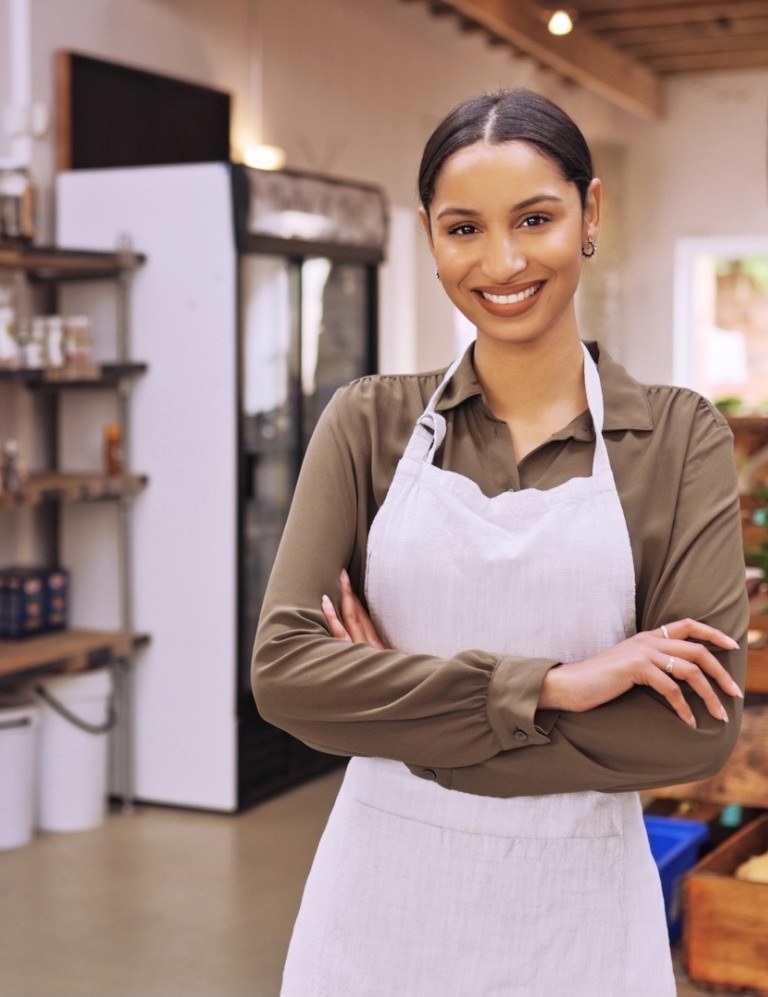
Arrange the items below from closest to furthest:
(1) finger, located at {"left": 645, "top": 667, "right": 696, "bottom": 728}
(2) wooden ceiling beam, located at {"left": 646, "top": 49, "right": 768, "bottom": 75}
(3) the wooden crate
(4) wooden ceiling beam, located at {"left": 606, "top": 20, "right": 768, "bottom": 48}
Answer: (1) finger, located at {"left": 645, "top": 667, "right": 696, "bottom": 728}, (3) the wooden crate, (4) wooden ceiling beam, located at {"left": 606, "top": 20, "right": 768, "bottom": 48}, (2) wooden ceiling beam, located at {"left": 646, "top": 49, "right": 768, "bottom": 75}

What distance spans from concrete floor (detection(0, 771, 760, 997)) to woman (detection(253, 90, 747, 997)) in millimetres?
2281

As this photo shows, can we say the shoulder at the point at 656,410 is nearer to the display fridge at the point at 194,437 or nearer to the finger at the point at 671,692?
the finger at the point at 671,692

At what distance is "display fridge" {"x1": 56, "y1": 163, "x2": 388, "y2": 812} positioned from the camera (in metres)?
5.23

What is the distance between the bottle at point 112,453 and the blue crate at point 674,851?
243 centimetres

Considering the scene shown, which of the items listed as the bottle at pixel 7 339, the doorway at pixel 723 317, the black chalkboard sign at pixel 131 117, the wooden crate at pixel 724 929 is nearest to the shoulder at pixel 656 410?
the wooden crate at pixel 724 929

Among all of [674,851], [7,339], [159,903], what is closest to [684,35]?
[7,339]

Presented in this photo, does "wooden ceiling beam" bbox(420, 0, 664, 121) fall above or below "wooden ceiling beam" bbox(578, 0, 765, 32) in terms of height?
below

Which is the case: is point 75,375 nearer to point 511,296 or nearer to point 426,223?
point 426,223

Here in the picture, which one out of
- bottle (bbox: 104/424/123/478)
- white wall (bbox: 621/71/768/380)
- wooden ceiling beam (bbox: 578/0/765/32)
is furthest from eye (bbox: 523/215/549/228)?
white wall (bbox: 621/71/768/380)

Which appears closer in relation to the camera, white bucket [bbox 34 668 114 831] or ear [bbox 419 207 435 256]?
ear [bbox 419 207 435 256]

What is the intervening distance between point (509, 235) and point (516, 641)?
1.38 feet

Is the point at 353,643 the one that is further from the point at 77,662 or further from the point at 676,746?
the point at 77,662

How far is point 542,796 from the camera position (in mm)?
1495

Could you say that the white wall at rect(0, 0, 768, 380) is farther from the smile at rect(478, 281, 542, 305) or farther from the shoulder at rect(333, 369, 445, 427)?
the smile at rect(478, 281, 542, 305)
